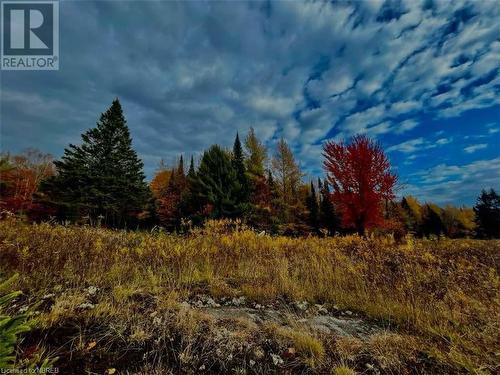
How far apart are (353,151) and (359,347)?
15509 millimetres

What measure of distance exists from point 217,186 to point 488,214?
37.3 meters

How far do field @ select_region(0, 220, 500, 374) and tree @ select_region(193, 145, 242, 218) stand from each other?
1507 cm

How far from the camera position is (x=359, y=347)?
271cm

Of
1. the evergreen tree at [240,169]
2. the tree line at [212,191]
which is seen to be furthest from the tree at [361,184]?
the evergreen tree at [240,169]

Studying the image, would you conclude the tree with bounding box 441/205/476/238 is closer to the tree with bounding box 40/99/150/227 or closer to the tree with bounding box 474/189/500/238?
the tree with bounding box 474/189/500/238

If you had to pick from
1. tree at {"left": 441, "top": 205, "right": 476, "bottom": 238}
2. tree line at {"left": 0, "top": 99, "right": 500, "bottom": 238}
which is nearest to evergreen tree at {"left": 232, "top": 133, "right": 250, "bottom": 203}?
tree line at {"left": 0, "top": 99, "right": 500, "bottom": 238}

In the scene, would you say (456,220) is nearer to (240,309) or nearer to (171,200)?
(171,200)

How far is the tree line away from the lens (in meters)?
16.6

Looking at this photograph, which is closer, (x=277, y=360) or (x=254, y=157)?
(x=277, y=360)

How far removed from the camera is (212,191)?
69.3 feet

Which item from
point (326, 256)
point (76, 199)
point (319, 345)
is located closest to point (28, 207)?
point (76, 199)

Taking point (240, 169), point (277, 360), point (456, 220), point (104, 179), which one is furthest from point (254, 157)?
point (456, 220)

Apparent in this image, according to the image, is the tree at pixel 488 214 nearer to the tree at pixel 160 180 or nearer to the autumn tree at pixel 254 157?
the autumn tree at pixel 254 157

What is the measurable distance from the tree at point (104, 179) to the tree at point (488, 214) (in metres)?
42.1
